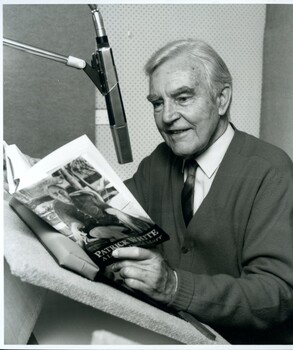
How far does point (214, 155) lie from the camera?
1092 millimetres

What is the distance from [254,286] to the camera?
31.4 inches

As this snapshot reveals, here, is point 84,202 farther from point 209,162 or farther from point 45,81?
point 45,81

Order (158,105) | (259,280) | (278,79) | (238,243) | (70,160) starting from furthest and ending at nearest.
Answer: (278,79)
(158,105)
(238,243)
(259,280)
(70,160)

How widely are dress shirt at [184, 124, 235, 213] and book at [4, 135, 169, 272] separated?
43 cm

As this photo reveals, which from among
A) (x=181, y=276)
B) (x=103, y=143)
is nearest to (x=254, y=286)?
(x=181, y=276)

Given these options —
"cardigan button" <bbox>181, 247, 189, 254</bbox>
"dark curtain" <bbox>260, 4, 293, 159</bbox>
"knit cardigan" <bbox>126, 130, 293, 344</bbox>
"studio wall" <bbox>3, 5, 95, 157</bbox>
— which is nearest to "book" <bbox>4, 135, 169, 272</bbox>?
"knit cardigan" <bbox>126, 130, 293, 344</bbox>

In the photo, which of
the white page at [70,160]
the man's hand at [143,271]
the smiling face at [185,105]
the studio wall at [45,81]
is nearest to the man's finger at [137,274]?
the man's hand at [143,271]

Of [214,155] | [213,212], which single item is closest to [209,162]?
[214,155]

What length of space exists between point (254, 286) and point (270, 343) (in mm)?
187

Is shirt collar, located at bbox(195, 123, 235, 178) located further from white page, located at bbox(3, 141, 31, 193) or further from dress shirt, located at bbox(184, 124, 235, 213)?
white page, located at bbox(3, 141, 31, 193)

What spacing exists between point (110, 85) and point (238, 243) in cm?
47

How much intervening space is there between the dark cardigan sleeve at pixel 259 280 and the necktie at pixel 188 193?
0.18 metres

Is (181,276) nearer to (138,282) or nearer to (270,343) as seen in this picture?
(138,282)

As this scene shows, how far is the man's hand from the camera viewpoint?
69cm
